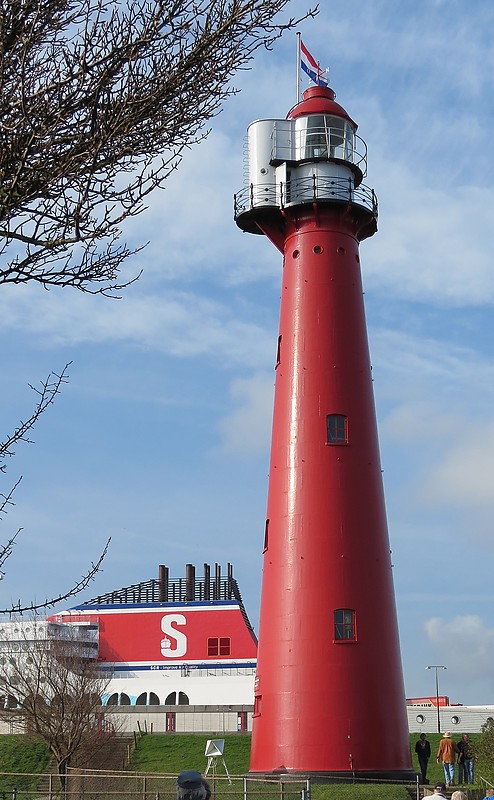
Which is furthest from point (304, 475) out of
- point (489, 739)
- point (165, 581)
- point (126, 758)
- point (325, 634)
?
point (165, 581)

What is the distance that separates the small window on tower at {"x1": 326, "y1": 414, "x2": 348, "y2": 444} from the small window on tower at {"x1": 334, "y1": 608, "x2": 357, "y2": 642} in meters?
4.10

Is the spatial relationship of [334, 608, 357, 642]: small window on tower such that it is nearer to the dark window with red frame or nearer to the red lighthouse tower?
the red lighthouse tower

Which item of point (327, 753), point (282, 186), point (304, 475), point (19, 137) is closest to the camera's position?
point (19, 137)

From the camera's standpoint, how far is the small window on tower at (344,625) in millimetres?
23703

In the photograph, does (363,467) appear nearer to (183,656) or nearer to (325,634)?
(325,634)

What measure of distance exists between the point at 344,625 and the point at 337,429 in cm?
474

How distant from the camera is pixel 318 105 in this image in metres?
28.0

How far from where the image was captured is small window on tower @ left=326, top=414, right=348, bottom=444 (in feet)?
82.0

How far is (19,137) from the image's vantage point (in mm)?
7309

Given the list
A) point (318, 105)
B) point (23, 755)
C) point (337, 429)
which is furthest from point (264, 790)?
point (23, 755)

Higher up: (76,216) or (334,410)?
(334,410)

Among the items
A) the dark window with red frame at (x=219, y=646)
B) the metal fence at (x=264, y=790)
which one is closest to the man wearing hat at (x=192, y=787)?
the metal fence at (x=264, y=790)

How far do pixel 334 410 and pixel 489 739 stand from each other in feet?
33.2

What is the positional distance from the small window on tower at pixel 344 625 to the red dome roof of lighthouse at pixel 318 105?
13325 mm
